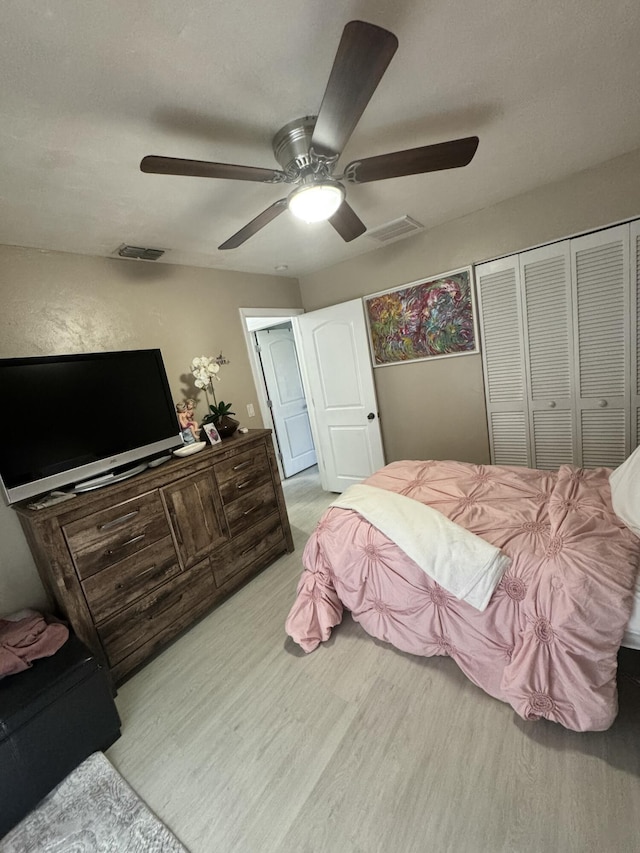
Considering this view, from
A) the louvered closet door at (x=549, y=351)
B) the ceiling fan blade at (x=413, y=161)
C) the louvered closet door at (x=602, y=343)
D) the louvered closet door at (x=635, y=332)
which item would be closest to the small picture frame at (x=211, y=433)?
the ceiling fan blade at (x=413, y=161)

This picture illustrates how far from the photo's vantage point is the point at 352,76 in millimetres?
879

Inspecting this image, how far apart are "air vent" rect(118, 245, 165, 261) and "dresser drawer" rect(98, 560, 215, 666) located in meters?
2.02

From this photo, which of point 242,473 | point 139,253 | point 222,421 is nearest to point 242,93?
point 139,253

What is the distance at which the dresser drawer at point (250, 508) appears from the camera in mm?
2312

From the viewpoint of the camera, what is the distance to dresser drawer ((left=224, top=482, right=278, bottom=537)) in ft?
7.59

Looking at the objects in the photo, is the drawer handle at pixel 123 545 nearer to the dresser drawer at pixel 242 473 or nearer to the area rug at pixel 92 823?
the dresser drawer at pixel 242 473

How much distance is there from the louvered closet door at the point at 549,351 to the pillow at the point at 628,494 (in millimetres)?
1107

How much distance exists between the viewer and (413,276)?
9.61ft

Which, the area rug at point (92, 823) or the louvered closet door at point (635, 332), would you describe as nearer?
the area rug at point (92, 823)

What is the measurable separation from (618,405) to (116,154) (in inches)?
123

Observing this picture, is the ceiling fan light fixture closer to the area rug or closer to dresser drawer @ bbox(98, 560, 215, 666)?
dresser drawer @ bbox(98, 560, 215, 666)

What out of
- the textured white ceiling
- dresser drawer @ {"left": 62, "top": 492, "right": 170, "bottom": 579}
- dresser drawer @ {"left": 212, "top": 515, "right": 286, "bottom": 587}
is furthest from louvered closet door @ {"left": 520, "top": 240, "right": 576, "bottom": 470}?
dresser drawer @ {"left": 62, "top": 492, "right": 170, "bottom": 579}

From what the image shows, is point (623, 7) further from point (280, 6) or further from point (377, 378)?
point (377, 378)

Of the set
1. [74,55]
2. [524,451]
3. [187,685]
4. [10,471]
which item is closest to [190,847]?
[187,685]
